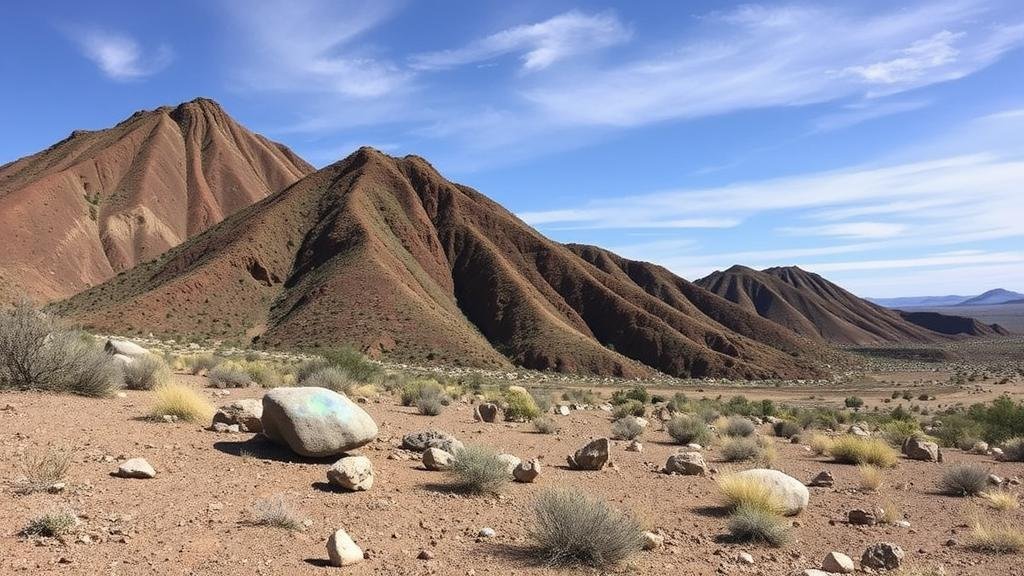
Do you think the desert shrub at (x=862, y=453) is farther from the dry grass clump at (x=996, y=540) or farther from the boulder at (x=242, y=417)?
the boulder at (x=242, y=417)

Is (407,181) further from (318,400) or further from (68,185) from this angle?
(318,400)

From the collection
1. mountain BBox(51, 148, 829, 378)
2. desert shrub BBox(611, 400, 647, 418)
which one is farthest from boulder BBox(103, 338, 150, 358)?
mountain BBox(51, 148, 829, 378)

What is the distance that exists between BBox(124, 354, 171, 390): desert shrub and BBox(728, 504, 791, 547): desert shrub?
13.6 m

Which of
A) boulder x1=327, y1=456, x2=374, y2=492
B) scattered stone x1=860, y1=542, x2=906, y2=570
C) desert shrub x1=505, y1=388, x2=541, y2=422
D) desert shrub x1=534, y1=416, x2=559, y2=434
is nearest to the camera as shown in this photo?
scattered stone x1=860, y1=542, x2=906, y2=570

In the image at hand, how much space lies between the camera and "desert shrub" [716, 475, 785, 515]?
951 cm

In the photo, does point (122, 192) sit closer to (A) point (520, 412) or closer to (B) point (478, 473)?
(A) point (520, 412)

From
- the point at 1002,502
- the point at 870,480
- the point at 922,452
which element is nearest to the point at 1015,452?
the point at 922,452

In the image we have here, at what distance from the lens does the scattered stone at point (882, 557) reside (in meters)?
7.64

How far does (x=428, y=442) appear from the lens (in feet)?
40.5

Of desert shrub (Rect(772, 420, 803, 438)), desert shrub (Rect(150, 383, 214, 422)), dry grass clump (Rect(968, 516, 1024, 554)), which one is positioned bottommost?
desert shrub (Rect(772, 420, 803, 438))

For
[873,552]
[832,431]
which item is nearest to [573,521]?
[873,552]

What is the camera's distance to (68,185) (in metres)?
93.7

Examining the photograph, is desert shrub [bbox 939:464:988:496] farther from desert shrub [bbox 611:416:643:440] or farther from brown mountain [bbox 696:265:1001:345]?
brown mountain [bbox 696:265:1001:345]

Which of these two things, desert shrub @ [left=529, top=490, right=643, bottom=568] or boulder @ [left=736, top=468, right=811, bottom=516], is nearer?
desert shrub @ [left=529, top=490, right=643, bottom=568]
